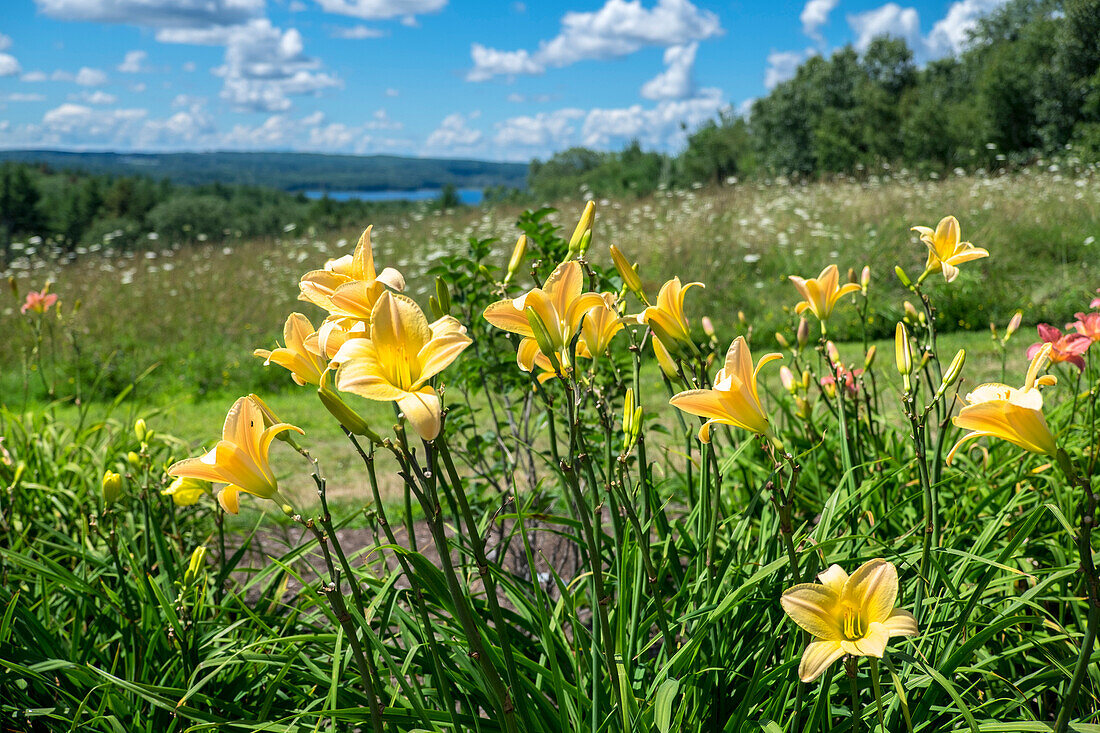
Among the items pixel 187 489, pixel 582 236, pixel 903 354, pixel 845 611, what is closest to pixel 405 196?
pixel 187 489

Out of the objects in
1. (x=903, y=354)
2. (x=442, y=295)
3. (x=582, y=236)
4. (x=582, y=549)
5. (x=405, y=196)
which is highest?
(x=405, y=196)

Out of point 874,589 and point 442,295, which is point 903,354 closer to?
point 874,589

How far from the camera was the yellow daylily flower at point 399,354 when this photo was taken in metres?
0.83

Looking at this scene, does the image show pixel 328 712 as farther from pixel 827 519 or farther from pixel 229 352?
pixel 229 352

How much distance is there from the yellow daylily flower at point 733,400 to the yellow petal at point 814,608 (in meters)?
0.21

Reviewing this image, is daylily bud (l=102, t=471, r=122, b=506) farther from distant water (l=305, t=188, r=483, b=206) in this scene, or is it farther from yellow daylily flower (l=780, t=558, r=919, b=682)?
distant water (l=305, t=188, r=483, b=206)

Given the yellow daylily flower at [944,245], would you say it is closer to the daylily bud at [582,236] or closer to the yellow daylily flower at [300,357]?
the daylily bud at [582,236]

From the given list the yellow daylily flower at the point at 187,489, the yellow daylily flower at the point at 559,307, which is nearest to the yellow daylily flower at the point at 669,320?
the yellow daylily flower at the point at 559,307

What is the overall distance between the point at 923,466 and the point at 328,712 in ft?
3.39

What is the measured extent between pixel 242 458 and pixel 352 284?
285 millimetres

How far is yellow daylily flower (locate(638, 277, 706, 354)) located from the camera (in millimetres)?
1216

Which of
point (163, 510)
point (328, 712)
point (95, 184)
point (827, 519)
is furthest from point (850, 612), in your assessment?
point (95, 184)

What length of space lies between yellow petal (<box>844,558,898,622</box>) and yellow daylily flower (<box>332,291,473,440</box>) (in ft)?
1.90

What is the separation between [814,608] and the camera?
0.91m
